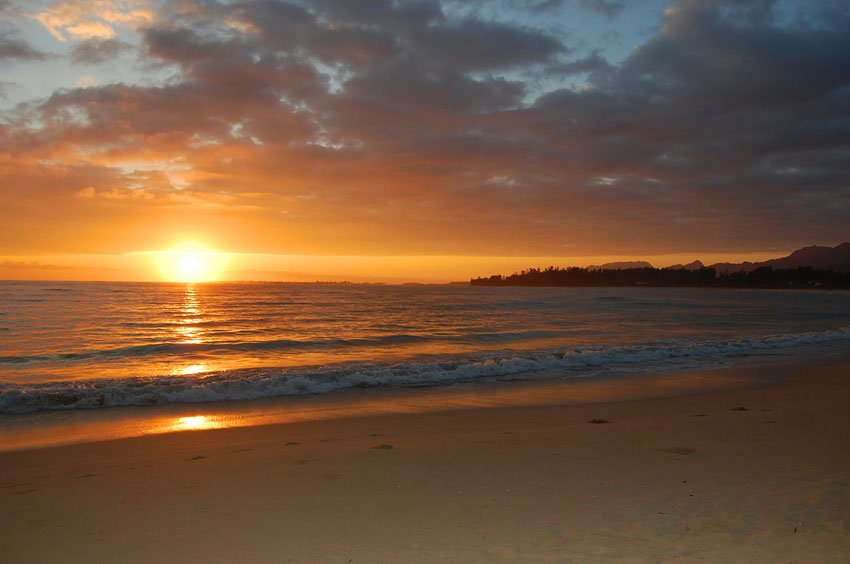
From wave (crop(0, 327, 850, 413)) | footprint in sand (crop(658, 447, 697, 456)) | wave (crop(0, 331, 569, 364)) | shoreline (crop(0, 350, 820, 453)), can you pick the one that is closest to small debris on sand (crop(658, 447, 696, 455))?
footprint in sand (crop(658, 447, 697, 456))

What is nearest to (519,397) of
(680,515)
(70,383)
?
(680,515)

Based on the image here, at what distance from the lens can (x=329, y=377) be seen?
1520cm

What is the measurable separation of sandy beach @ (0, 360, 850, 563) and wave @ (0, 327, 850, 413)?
14.3ft

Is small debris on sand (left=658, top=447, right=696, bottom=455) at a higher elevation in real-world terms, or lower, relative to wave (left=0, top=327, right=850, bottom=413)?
higher

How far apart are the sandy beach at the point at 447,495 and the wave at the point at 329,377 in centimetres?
436

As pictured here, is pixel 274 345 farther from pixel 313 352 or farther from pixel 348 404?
pixel 348 404

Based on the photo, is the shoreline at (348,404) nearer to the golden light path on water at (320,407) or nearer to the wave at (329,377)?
the golden light path on water at (320,407)

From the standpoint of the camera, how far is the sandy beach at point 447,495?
454 cm

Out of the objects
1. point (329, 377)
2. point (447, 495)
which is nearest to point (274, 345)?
point (329, 377)

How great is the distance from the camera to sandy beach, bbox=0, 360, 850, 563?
454 cm

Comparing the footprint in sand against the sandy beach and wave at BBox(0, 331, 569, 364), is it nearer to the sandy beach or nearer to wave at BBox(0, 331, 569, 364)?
the sandy beach

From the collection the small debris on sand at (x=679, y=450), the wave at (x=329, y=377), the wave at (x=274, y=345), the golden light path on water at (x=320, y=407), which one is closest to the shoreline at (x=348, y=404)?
the golden light path on water at (x=320, y=407)

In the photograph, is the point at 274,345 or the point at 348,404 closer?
the point at 348,404

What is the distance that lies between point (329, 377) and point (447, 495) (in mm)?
9966
